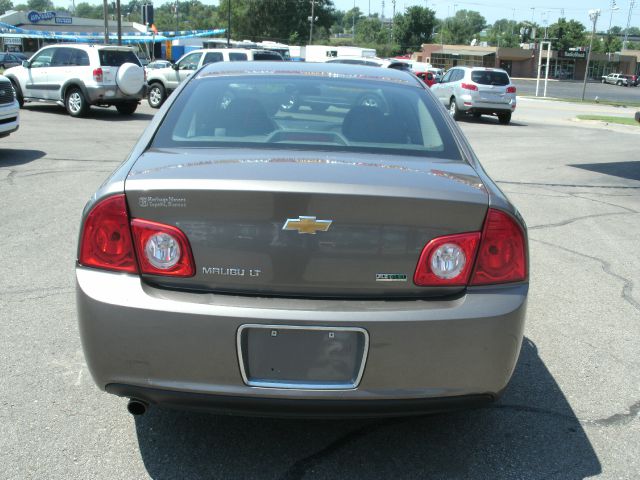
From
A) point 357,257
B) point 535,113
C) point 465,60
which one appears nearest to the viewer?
point 357,257

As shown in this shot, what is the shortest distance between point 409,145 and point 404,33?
121 m

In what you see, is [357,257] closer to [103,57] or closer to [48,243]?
[48,243]

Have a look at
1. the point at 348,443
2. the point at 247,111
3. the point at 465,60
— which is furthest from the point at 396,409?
the point at 465,60

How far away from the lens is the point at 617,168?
500 inches

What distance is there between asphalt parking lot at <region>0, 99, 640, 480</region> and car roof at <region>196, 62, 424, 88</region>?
1875 millimetres

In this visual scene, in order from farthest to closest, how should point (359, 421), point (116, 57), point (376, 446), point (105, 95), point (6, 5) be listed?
1. point (6, 5)
2. point (116, 57)
3. point (105, 95)
4. point (359, 421)
5. point (376, 446)

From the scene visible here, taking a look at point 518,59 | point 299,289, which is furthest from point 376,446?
point 518,59

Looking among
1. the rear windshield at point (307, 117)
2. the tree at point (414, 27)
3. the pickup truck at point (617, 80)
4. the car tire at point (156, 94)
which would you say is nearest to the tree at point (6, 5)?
the tree at point (414, 27)

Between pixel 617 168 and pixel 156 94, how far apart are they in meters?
15.3

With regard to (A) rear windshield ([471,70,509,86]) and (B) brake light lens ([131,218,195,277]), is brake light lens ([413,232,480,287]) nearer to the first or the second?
(B) brake light lens ([131,218,195,277])

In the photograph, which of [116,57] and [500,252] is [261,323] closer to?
[500,252]

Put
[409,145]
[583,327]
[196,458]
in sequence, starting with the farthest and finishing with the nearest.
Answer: [583,327]
[409,145]
[196,458]

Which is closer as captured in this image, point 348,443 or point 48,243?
point 348,443

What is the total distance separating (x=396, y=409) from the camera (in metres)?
2.66
